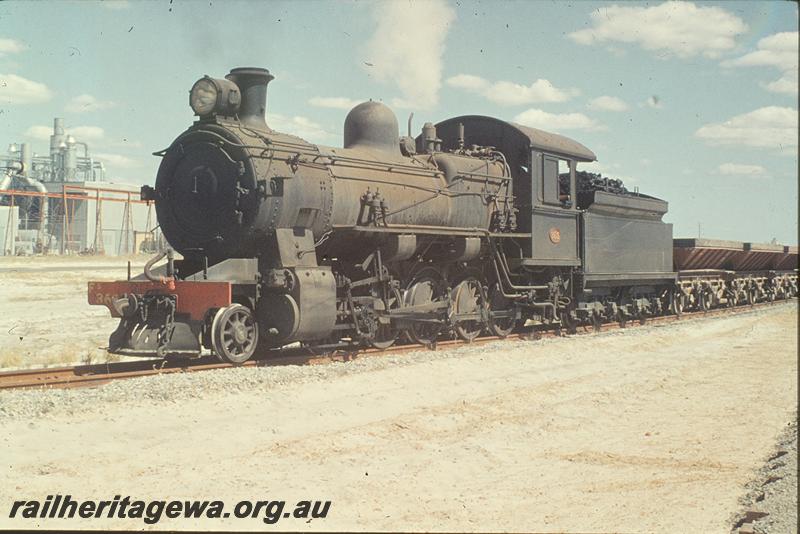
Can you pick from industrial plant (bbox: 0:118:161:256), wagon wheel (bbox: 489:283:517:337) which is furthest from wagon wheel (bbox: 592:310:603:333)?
industrial plant (bbox: 0:118:161:256)

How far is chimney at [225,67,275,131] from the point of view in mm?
11078

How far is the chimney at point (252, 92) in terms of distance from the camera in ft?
36.3

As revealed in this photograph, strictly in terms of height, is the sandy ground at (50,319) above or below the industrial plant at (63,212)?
below

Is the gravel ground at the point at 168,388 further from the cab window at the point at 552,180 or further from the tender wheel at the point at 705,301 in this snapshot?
the tender wheel at the point at 705,301

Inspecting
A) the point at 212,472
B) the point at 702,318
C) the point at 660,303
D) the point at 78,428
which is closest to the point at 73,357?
the point at 78,428

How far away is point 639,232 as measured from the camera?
61.3 ft

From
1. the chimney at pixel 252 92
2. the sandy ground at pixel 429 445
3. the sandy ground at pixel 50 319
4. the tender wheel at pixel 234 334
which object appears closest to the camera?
the sandy ground at pixel 429 445

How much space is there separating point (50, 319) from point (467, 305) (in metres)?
11.4

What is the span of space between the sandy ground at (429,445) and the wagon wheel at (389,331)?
158cm

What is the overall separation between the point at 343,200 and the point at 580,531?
7462 mm

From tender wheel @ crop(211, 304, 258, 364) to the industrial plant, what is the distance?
3727 centimetres

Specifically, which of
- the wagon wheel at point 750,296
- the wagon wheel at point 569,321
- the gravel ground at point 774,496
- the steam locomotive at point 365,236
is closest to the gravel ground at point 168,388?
the steam locomotive at point 365,236

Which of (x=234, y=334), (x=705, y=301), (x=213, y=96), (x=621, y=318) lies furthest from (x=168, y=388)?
(x=705, y=301)

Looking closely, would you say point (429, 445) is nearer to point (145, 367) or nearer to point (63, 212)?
point (145, 367)
